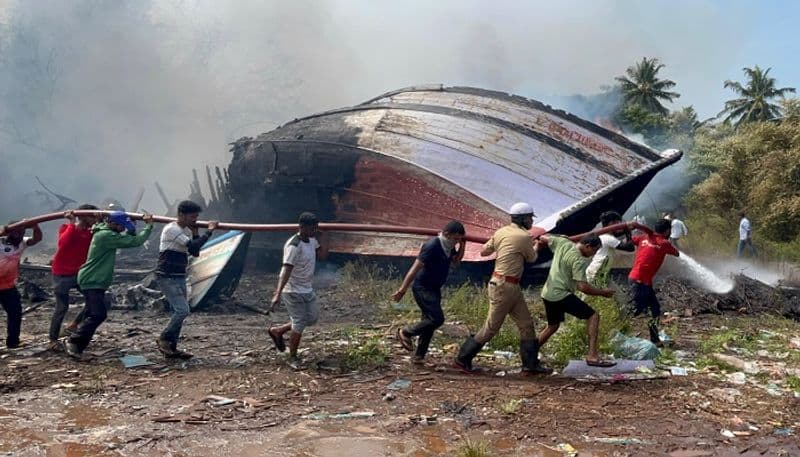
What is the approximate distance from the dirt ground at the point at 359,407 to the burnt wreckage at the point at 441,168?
4.98m

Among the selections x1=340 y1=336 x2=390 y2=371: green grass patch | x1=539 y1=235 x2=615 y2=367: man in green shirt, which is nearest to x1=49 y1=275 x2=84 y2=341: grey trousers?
x1=340 y1=336 x2=390 y2=371: green grass patch

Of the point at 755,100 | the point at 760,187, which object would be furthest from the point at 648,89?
the point at 760,187

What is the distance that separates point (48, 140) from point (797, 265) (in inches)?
1146

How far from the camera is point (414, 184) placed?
469 inches

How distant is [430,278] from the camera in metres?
5.97

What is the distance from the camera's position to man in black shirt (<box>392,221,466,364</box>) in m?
5.93

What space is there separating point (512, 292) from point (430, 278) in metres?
0.83

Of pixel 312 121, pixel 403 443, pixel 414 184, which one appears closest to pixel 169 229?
pixel 403 443

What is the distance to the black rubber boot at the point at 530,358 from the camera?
562 cm

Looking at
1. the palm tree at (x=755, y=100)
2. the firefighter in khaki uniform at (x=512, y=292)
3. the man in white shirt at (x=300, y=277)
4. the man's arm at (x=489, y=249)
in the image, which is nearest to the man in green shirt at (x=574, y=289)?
the firefighter in khaki uniform at (x=512, y=292)

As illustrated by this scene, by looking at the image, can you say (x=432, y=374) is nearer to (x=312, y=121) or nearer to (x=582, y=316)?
(x=582, y=316)

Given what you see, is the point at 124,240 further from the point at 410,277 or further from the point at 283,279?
the point at 410,277

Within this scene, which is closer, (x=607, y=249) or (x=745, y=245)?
(x=607, y=249)

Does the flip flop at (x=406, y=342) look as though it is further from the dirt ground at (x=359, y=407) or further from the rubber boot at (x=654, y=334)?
the rubber boot at (x=654, y=334)
